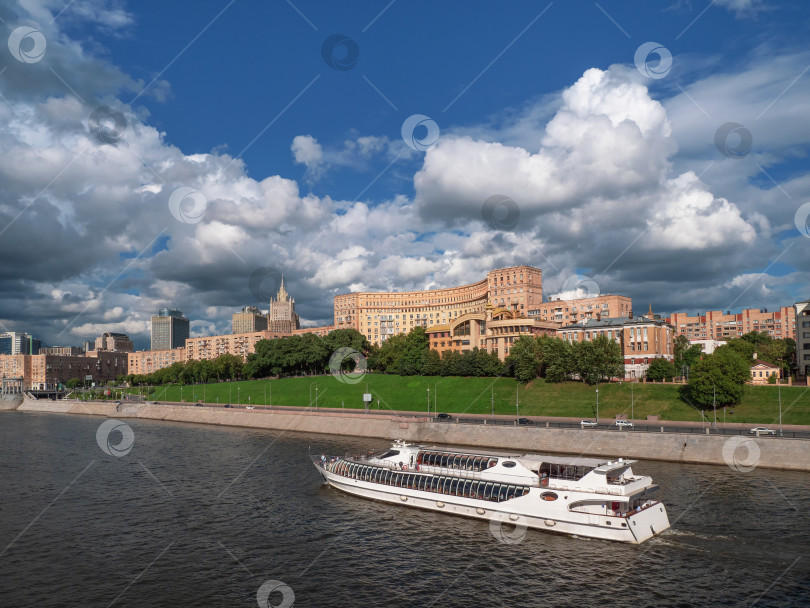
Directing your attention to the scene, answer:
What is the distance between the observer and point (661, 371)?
94.4 meters

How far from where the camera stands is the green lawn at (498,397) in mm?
73125

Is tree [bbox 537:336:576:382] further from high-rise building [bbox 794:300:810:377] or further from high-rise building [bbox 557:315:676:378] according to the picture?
high-rise building [bbox 794:300:810:377]

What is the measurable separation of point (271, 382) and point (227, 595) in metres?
124

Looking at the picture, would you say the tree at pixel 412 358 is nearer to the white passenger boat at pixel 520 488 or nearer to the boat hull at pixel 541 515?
the white passenger boat at pixel 520 488

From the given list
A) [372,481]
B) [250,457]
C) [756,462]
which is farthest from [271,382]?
[756,462]

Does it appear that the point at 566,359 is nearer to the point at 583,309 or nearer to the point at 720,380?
the point at 720,380

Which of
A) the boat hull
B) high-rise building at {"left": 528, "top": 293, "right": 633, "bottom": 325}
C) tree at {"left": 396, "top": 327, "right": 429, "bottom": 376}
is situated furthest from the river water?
high-rise building at {"left": 528, "top": 293, "right": 633, "bottom": 325}

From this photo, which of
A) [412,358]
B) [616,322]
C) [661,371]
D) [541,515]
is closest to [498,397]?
[661,371]

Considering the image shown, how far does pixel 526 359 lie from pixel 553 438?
A: 117ft

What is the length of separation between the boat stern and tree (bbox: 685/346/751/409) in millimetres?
40420

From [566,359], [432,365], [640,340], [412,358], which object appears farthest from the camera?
[412,358]

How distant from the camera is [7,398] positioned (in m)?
179

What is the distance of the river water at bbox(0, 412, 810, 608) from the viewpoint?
28391mm

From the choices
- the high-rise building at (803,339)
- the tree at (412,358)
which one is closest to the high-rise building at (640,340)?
the high-rise building at (803,339)
